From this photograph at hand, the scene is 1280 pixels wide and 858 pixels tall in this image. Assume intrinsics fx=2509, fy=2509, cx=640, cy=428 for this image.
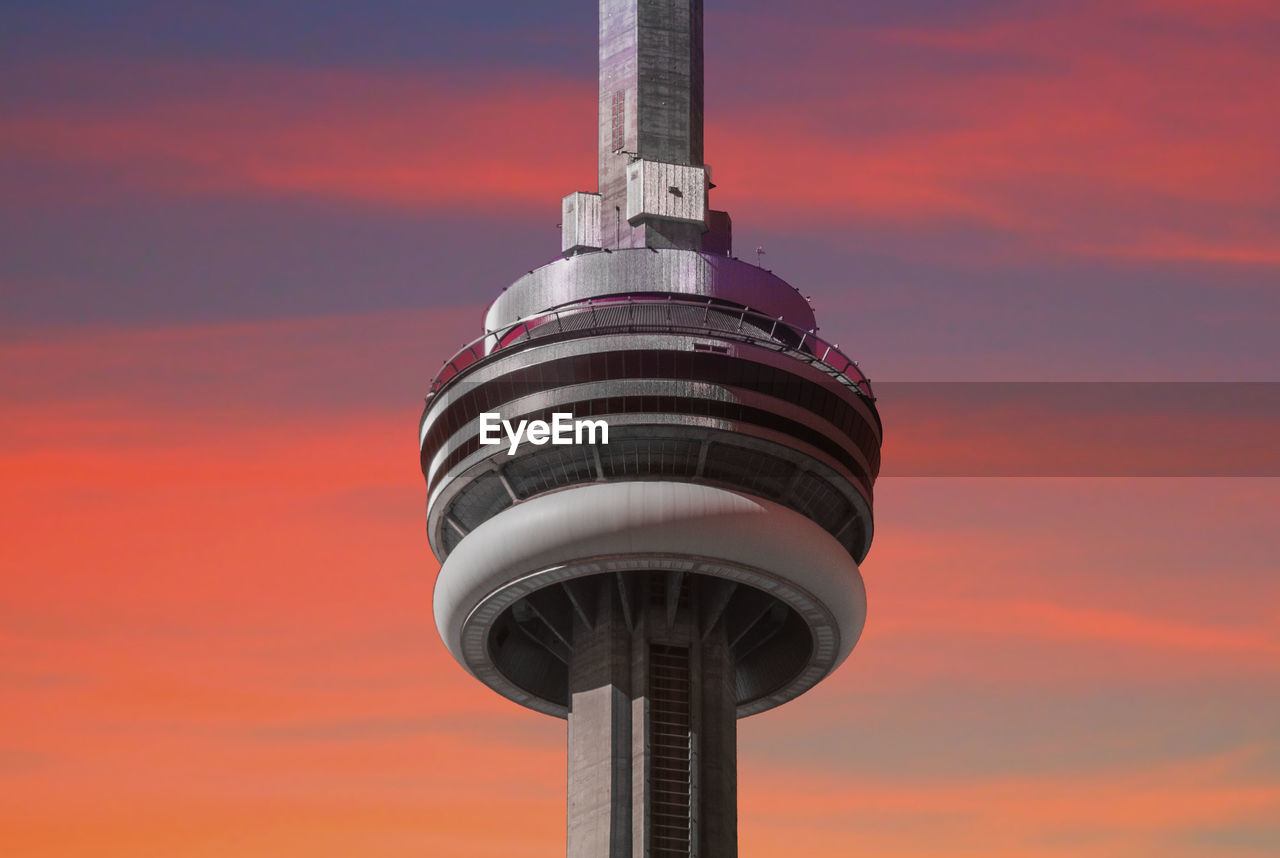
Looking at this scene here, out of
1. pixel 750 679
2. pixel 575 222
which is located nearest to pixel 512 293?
pixel 575 222

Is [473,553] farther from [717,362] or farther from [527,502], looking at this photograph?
[717,362]

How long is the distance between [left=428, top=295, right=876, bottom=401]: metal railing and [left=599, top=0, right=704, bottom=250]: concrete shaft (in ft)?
20.6

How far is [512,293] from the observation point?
431 feet

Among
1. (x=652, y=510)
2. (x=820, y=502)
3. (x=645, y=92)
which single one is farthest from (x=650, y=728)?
(x=645, y=92)

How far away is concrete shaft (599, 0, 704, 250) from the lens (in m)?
134

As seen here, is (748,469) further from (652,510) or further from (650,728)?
(650,728)

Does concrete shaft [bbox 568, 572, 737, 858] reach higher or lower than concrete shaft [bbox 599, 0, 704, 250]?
lower

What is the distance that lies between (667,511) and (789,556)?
6713mm

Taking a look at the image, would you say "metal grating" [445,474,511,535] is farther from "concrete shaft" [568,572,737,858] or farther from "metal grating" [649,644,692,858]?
"metal grating" [649,644,692,858]

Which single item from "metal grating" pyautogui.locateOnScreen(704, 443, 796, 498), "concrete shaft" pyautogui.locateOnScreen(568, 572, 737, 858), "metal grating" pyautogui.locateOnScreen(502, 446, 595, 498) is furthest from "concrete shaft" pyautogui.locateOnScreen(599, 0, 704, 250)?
"concrete shaft" pyautogui.locateOnScreen(568, 572, 737, 858)

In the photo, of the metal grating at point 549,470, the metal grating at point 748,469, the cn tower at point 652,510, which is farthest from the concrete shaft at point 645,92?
the metal grating at point 549,470

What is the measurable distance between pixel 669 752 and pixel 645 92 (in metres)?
36.6

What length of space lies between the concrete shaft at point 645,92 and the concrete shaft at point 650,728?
2042 centimetres

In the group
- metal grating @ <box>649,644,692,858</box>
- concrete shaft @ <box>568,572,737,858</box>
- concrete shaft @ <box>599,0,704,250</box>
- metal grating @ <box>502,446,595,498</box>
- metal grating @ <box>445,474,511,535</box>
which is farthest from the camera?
concrete shaft @ <box>599,0,704,250</box>
